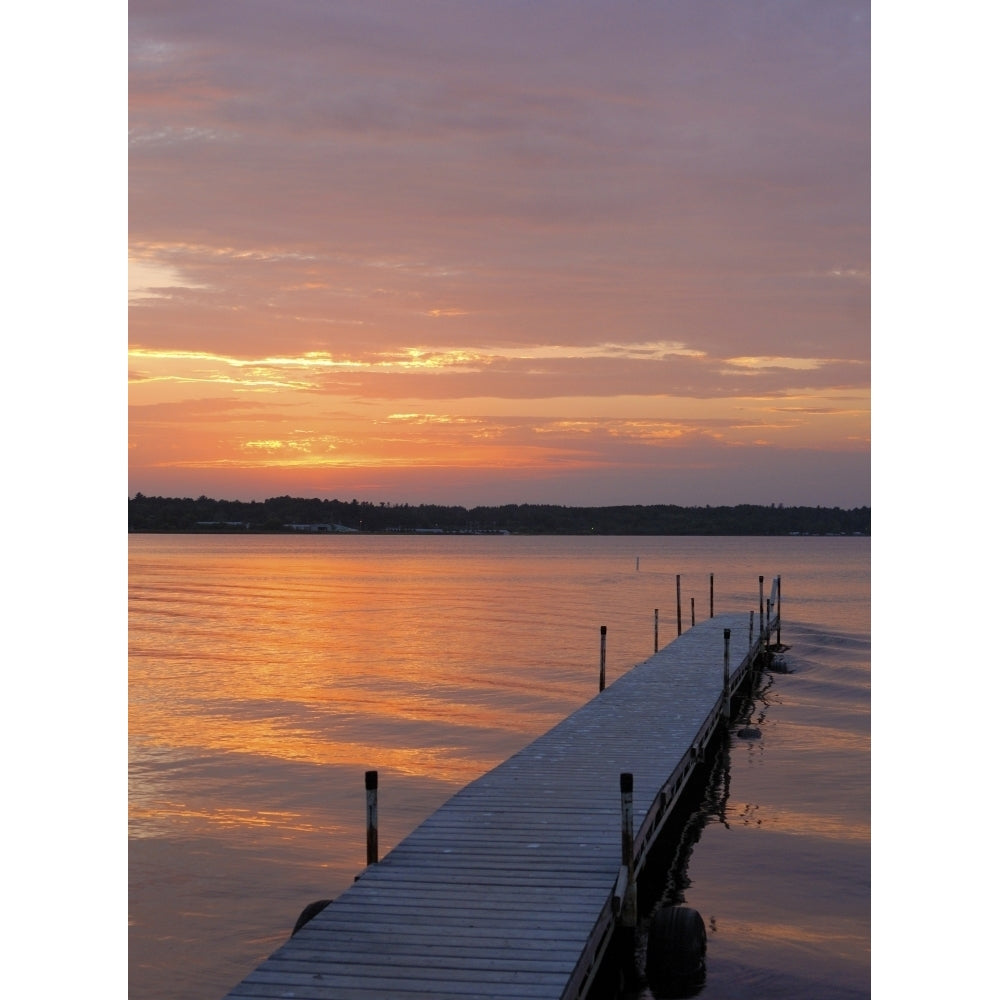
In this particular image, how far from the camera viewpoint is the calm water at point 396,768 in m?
13.0

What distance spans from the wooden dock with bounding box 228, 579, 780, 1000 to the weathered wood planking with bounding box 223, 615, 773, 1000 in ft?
0.05

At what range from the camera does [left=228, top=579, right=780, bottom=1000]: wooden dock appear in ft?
26.6

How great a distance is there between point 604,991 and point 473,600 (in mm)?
59612

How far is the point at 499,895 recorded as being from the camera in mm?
9695

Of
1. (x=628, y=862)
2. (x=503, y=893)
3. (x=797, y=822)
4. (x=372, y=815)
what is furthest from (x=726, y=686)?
(x=503, y=893)

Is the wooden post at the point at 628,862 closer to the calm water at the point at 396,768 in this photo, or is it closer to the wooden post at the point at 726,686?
the calm water at the point at 396,768

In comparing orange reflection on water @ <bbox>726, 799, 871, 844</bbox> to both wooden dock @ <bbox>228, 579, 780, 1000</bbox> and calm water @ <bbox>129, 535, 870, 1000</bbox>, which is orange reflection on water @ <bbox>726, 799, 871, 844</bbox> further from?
wooden dock @ <bbox>228, 579, 780, 1000</bbox>

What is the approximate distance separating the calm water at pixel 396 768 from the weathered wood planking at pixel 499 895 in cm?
177

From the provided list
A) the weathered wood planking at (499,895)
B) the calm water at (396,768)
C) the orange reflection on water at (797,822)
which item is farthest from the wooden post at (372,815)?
the orange reflection on water at (797,822)

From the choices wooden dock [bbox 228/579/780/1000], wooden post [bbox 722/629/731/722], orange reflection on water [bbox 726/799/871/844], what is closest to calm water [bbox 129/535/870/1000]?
orange reflection on water [bbox 726/799/871/844]

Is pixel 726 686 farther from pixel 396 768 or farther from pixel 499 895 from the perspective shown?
pixel 499 895
